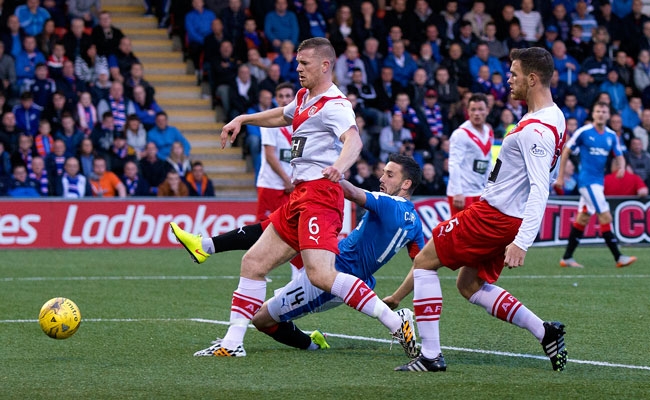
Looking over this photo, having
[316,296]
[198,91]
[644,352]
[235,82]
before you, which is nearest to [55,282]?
[316,296]

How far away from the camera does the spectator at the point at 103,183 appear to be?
62.0 ft

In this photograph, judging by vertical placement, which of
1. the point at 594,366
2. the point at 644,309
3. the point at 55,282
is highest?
the point at 594,366

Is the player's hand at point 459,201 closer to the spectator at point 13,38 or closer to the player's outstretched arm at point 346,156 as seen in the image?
the player's outstretched arm at point 346,156

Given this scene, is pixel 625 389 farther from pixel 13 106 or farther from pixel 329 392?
pixel 13 106

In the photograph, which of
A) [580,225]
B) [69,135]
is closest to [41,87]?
[69,135]

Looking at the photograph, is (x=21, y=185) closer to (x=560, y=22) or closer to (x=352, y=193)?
(x=352, y=193)

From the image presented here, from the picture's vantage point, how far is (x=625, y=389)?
6.77 m

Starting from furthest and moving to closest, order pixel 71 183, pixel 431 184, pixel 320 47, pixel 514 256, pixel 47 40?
pixel 47 40, pixel 431 184, pixel 71 183, pixel 320 47, pixel 514 256

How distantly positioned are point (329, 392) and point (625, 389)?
173 centimetres

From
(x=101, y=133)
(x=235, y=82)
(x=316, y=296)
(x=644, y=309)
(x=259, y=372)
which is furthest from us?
(x=235, y=82)

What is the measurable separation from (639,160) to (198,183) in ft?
28.0

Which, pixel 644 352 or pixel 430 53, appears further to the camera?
pixel 430 53

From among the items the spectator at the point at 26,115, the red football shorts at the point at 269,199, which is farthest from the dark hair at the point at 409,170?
the spectator at the point at 26,115

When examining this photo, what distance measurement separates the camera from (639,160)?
72.8 ft
